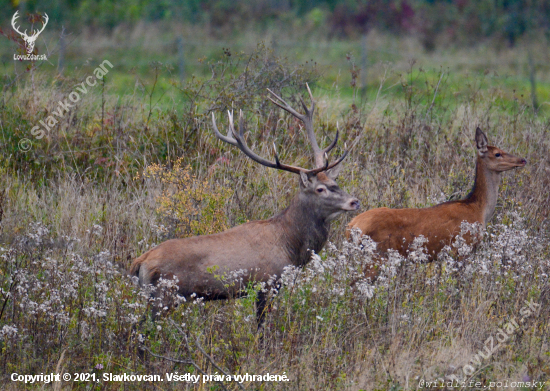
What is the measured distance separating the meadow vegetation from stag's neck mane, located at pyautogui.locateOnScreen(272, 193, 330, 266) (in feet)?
0.52

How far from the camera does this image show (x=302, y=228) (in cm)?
623

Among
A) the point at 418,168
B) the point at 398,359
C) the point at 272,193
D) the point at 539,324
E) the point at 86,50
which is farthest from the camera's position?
the point at 86,50

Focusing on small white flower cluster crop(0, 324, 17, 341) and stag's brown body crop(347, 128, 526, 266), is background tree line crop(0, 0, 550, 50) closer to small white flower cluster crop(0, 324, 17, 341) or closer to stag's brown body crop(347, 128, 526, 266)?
stag's brown body crop(347, 128, 526, 266)

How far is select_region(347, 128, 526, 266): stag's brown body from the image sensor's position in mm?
6555

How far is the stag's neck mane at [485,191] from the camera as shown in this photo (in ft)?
23.7

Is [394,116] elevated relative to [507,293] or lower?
elevated

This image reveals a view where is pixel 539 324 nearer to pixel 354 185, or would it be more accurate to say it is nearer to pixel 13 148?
pixel 354 185

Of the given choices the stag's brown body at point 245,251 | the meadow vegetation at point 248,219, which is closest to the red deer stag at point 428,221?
the meadow vegetation at point 248,219

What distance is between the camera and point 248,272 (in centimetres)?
577

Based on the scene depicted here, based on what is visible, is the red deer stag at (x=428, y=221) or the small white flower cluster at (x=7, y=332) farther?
the red deer stag at (x=428, y=221)

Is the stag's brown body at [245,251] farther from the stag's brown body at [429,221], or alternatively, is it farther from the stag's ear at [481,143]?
the stag's ear at [481,143]

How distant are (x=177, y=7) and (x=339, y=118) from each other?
17.7 meters

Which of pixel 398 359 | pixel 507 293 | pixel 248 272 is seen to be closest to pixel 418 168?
pixel 507 293

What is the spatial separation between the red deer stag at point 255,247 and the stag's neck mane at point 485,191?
5.57 feet
